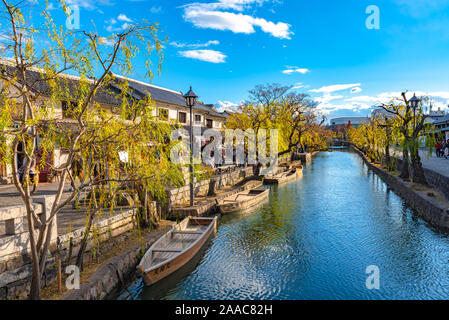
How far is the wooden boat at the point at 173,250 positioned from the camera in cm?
852

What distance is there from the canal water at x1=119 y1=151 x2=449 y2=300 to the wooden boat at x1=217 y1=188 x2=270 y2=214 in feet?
1.86

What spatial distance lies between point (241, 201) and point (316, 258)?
7.10 m

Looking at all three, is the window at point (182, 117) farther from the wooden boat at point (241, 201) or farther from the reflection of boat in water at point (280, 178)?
the wooden boat at point (241, 201)

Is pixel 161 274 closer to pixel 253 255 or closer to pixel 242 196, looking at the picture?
pixel 253 255

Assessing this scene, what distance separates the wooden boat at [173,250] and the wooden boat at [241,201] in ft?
10.6

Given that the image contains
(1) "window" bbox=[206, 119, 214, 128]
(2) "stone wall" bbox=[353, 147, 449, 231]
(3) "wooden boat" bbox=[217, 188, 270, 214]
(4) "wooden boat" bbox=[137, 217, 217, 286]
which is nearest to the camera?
(4) "wooden boat" bbox=[137, 217, 217, 286]

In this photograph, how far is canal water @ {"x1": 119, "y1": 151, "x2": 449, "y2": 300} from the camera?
8570mm

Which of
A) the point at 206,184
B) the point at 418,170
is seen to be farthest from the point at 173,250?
the point at 418,170

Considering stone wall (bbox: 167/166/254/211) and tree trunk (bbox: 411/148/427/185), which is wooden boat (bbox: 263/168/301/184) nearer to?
stone wall (bbox: 167/166/254/211)

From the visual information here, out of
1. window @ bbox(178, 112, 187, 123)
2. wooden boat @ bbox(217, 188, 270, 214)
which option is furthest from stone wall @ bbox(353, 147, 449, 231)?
window @ bbox(178, 112, 187, 123)

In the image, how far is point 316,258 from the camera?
10.7 meters
